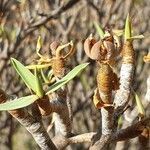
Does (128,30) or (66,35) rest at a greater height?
(128,30)

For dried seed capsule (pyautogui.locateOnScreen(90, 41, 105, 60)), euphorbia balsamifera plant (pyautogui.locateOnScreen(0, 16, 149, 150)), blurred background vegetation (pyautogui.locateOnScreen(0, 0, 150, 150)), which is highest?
dried seed capsule (pyautogui.locateOnScreen(90, 41, 105, 60))

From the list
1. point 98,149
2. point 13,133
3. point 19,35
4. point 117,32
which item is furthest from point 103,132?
Result: point 13,133

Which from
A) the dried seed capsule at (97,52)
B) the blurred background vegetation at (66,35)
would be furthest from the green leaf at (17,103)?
the blurred background vegetation at (66,35)

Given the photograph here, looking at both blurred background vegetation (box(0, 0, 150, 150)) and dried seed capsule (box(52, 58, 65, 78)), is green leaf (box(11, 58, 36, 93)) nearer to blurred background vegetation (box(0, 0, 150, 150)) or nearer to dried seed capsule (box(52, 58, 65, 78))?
dried seed capsule (box(52, 58, 65, 78))

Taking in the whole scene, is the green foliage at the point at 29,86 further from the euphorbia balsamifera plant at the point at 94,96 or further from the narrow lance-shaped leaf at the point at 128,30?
the narrow lance-shaped leaf at the point at 128,30

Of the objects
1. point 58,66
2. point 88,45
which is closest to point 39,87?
point 88,45

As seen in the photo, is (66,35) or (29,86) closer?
(29,86)

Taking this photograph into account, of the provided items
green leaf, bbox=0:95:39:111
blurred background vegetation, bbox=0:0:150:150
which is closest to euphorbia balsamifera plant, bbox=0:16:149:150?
green leaf, bbox=0:95:39:111

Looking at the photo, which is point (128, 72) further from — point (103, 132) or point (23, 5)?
point (23, 5)

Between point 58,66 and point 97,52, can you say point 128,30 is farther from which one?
point 58,66
